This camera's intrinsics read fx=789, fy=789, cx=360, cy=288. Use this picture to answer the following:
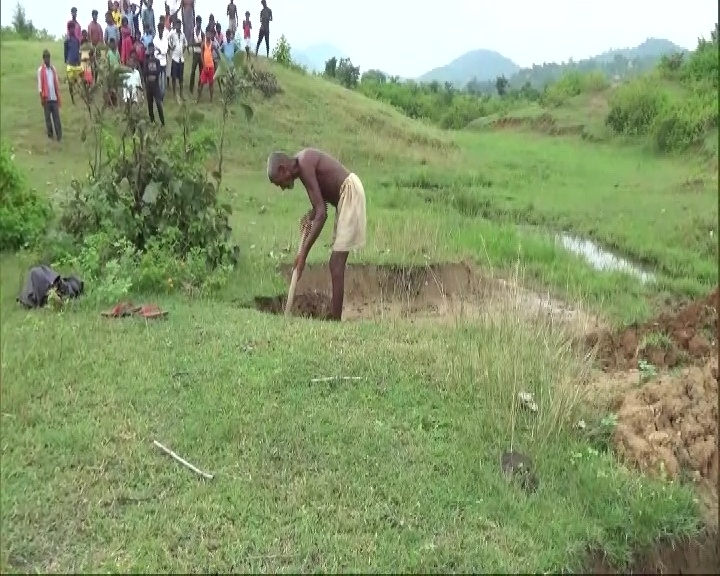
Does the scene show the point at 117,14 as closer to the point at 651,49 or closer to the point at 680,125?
the point at 680,125

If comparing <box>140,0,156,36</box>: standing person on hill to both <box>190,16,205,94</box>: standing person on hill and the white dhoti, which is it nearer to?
<box>190,16,205,94</box>: standing person on hill

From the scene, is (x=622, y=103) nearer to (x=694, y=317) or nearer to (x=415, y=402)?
(x=694, y=317)

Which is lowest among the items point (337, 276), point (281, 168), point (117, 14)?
point (337, 276)

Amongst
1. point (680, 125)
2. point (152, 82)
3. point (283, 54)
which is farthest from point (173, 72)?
point (680, 125)

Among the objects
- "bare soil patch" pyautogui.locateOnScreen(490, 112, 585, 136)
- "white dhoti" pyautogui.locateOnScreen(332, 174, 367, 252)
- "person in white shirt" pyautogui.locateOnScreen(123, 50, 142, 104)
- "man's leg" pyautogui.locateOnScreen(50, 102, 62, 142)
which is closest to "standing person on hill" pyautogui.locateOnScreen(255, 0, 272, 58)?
"person in white shirt" pyautogui.locateOnScreen(123, 50, 142, 104)

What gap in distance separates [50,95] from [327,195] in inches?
309

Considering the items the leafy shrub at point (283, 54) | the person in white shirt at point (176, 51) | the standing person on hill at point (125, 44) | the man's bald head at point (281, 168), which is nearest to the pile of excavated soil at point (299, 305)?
the man's bald head at point (281, 168)

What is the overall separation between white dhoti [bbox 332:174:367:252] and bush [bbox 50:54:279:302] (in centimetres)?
121

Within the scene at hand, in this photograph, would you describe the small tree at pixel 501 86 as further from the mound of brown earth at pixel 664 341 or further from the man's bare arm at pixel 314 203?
the man's bare arm at pixel 314 203

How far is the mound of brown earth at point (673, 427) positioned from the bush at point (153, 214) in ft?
12.0

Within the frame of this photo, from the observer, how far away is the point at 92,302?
6.12 metres

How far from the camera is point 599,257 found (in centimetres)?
990

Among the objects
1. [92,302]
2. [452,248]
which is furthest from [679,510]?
[452,248]

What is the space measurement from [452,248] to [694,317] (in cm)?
293
